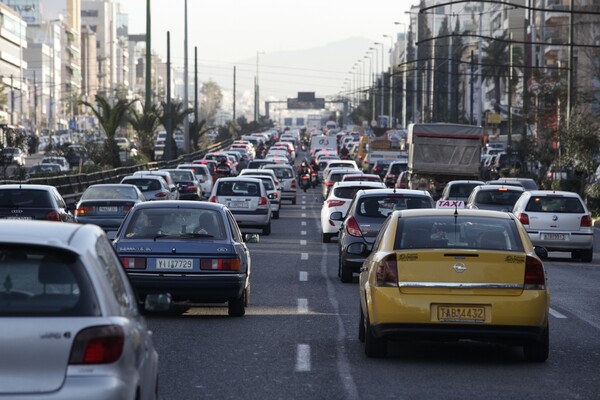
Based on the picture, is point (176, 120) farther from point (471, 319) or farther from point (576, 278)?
point (471, 319)

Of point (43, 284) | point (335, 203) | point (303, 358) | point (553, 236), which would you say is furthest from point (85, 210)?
point (43, 284)

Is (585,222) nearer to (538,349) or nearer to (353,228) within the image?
(353,228)

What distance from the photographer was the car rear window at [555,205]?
29.8m

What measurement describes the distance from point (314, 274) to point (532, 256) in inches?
458

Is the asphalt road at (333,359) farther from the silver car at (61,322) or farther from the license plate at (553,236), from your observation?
the license plate at (553,236)

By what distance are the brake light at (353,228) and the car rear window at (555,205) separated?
7.31 metres

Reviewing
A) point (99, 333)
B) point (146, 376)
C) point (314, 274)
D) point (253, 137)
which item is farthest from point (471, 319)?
point (253, 137)

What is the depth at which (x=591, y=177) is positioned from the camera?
5597cm

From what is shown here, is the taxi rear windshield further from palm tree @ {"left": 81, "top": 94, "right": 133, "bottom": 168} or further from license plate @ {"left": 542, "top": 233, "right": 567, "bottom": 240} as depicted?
palm tree @ {"left": 81, "top": 94, "right": 133, "bottom": 168}

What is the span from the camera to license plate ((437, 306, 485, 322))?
1277 cm

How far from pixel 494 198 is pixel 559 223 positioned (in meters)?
4.52

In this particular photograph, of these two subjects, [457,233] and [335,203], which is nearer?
[457,233]

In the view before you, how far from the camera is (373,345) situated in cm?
1328

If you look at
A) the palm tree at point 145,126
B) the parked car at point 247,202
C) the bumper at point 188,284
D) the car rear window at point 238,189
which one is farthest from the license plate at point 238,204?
the palm tree at point 145,126
